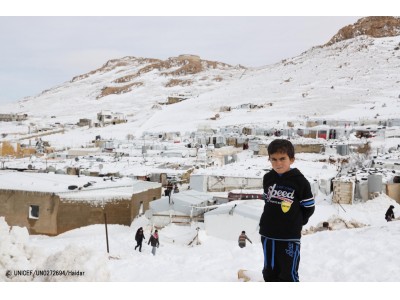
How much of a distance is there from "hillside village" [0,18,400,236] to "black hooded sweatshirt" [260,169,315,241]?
7814mm

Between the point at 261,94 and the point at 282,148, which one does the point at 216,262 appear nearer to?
the point at 282,148

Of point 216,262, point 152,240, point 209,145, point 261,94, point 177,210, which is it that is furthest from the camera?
point 261,94

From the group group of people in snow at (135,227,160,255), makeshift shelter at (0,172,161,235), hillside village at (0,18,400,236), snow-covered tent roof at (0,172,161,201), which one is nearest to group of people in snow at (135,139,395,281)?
group of people in snow at (135,227,160,255)

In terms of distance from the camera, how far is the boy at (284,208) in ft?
10.8

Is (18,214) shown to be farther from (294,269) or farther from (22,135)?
(22,135)

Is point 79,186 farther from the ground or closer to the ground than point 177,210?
farther from the ground

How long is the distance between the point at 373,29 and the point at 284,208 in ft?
293

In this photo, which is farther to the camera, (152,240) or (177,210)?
(177,210)

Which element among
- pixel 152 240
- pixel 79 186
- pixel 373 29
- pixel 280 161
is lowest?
pixel 152 240

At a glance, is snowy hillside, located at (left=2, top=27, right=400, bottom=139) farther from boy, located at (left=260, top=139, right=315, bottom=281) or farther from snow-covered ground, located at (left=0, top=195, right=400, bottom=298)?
boy, located at (left=260, top=139, right=315, bottom=281)

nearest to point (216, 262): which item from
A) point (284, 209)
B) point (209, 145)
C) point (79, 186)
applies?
point (284, 209)

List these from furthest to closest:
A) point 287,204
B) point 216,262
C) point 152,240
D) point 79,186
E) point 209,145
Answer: point 209,145, point 79,186, point 152,240, point 216,262, point 287,204

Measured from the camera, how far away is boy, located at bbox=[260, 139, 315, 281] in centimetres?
329

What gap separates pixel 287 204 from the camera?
329 centimetres
